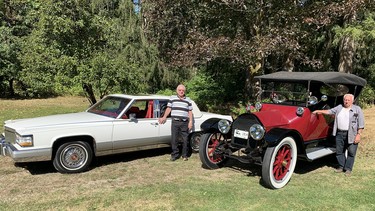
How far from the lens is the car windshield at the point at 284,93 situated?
271 inches

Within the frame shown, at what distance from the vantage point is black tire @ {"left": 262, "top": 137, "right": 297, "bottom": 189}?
222 inches

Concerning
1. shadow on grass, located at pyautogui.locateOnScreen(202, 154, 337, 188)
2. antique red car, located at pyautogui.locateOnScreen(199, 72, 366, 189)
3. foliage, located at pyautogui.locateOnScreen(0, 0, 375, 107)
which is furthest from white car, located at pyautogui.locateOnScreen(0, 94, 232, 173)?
foliage, located at pyautogui.locateOnScreen(0, 0, 375, 107)

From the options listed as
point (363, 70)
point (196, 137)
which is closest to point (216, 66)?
point (363, 70)

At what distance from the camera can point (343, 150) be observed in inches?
267

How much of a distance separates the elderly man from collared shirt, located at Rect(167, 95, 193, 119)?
2519mm

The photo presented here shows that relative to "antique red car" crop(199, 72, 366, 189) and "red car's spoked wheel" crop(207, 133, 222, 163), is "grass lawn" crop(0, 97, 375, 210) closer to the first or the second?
"red car's spoked wheel" crop(207, 133, 222, 163)

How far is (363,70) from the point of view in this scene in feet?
61.0

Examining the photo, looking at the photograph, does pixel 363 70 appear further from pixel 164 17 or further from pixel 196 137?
pixel 196 137

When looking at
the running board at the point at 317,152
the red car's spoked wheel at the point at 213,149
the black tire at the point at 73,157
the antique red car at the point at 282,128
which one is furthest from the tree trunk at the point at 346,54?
the black tire at the point at 73,157

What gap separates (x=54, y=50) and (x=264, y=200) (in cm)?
819

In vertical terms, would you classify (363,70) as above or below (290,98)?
above

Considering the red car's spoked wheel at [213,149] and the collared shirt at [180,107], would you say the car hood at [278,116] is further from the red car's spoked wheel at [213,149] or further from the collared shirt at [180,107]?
the collared shirt at [180,107]

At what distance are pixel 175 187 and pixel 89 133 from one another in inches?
77.9

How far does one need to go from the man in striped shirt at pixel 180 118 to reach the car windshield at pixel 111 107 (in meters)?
0.88
